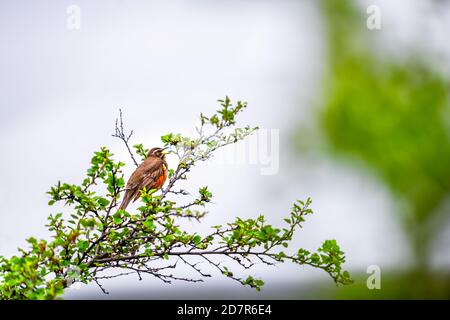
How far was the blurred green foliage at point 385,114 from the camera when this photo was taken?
13.1 meters

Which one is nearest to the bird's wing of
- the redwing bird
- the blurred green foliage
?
the redwing bird

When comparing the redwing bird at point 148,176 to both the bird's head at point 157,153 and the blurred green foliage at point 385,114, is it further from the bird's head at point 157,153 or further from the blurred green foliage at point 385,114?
the blurred green foliage at point 385,114

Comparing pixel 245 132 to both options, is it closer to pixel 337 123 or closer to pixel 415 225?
pixel 415 225

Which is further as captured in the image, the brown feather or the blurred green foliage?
the blurred green foliage

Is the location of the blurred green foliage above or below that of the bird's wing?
above

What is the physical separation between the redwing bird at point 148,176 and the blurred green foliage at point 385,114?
7963 millimetres

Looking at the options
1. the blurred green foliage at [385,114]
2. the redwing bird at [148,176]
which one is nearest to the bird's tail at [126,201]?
the redwing bird at [148,176]

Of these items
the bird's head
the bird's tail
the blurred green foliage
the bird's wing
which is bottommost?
the bird's tail

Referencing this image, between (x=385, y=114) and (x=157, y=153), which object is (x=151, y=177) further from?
(x=385, y=114)

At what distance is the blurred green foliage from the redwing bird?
7963 millimetres

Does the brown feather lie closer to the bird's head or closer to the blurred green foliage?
the bird's head

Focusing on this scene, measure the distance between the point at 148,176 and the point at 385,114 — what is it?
358 inches

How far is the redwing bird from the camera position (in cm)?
546

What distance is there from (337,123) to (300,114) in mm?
783
